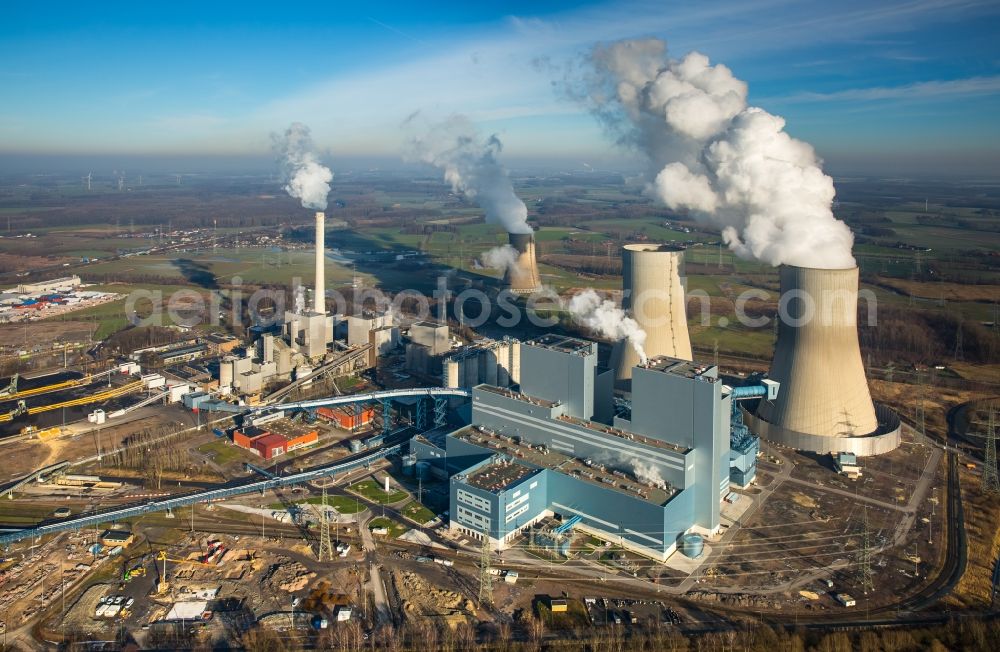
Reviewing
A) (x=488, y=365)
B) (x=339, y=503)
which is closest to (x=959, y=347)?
(x=488, y=365)

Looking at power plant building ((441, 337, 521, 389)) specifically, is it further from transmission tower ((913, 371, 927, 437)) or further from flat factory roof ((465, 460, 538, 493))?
transmission tower ((913, 371, 927, 437))

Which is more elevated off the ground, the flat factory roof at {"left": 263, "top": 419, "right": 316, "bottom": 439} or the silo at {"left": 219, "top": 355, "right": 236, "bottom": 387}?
the silo at {"left": 219, "top": 355, "right": 236, "bottom": 387}

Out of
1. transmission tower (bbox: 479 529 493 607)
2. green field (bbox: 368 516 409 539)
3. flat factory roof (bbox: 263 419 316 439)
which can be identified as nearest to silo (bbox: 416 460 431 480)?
green field (bbox: 368 516 409 539)

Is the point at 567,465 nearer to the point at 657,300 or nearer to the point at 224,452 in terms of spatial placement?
the point at 657,300

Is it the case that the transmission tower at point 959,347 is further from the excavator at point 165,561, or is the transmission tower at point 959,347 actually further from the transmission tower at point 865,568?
the excavator at point 165,561

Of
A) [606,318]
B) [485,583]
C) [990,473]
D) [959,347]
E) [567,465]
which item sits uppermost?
[606,318]

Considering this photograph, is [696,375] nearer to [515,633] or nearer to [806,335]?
[806,335]
